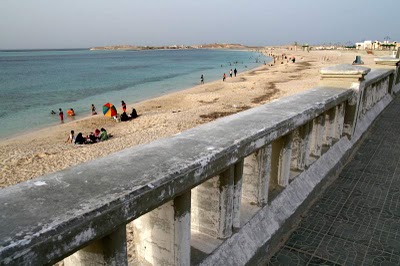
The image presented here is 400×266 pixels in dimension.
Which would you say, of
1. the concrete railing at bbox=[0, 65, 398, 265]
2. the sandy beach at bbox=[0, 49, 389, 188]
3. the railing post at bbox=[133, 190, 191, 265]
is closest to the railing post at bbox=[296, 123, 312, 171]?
the concrete railing at bbox=[0, 65, 398, 265]

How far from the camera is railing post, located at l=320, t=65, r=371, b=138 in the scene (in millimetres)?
6504

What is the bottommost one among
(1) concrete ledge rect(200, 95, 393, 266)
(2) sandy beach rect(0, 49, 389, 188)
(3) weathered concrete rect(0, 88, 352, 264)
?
(2) sandy beach rect(0, 49, 389, 188)

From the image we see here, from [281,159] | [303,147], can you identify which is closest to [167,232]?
[281,159]

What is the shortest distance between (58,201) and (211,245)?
1.66 metres

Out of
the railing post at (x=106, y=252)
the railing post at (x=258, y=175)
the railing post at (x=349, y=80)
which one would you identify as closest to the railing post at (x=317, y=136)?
the railing post at (x=349, y=80)

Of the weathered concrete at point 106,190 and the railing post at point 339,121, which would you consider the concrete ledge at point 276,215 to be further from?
the weathered concrete at point 106,190

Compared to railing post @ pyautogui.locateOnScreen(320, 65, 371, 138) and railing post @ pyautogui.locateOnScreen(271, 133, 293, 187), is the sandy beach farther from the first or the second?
railing post @ pyautogui.locateOnScreen(271, 133, 293, 187)

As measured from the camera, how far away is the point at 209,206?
314 cm

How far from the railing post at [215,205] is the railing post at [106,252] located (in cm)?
115

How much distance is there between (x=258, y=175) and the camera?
3.72 meters

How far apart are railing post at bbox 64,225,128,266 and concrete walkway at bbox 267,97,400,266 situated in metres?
2.17

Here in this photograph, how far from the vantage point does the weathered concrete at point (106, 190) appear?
1.56 m

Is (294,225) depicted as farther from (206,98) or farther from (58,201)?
(206,98)

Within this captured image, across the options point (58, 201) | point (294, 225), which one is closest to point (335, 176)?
point (294, 225)
